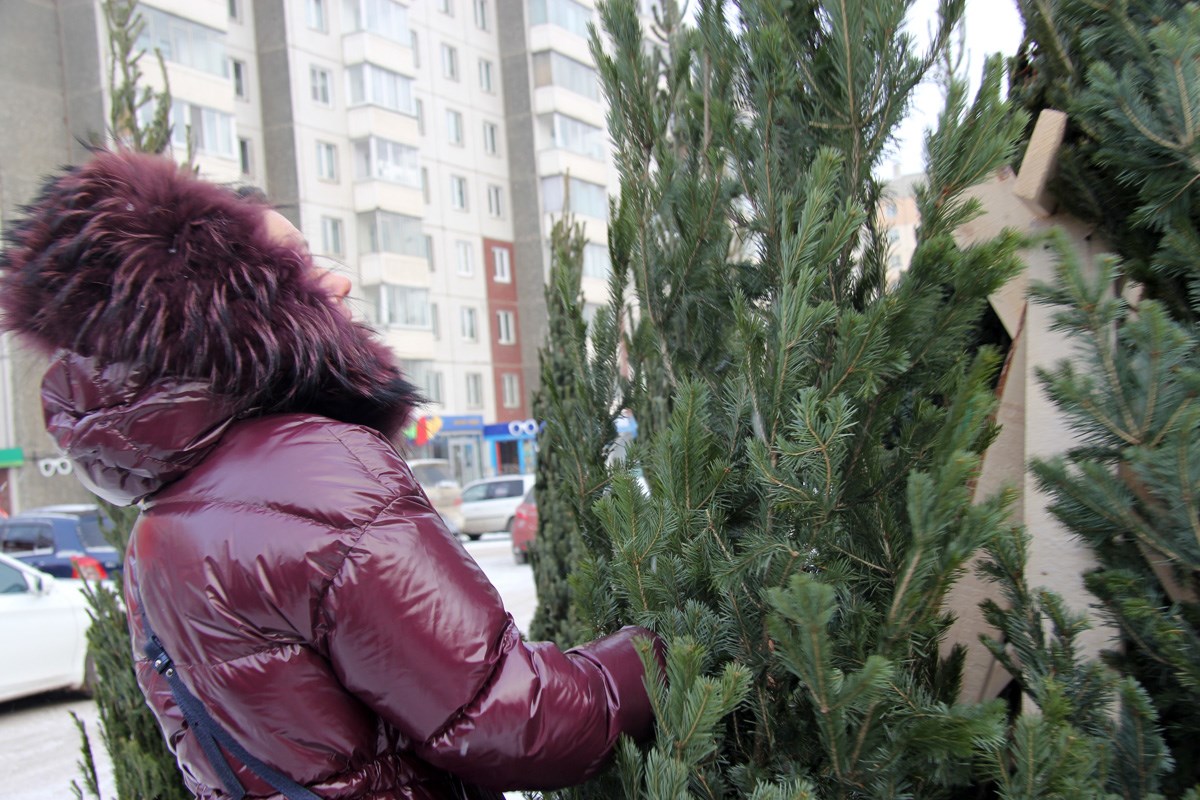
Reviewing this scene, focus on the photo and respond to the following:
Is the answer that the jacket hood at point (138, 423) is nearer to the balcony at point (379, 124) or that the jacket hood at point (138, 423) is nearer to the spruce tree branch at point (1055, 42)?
the spruce tree branch at point (1055, 42)

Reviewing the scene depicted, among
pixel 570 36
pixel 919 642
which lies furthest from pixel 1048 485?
pixel 570 36

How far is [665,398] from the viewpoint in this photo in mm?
2105

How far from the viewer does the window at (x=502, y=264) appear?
38406mm

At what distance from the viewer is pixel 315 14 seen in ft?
104

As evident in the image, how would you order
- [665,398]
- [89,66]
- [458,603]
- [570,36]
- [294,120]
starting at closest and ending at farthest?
[458,603] → [665,398] → [89,66] → [294,120] → [570,36]

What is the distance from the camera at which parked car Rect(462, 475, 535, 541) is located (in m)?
23.0

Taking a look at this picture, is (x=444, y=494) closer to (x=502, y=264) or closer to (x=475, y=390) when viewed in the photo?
(x=475, y=390)

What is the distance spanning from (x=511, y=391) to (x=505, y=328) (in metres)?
2.53

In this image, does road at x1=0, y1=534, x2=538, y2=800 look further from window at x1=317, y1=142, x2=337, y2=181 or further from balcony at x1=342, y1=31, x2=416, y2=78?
balcony at x1=342, y1=31, x2=416, y2=78

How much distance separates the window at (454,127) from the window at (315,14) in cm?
610

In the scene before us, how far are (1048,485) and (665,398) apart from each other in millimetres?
801

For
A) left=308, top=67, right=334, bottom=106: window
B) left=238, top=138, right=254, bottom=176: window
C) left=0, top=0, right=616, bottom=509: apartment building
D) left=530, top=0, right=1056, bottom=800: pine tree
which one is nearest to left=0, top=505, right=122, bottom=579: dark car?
left=0, top=0, right=616, bottom=509: apartment building

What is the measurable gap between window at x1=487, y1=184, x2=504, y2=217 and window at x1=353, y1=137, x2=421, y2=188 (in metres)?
5.11

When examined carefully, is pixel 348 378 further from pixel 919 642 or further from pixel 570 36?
pixel 570 36
